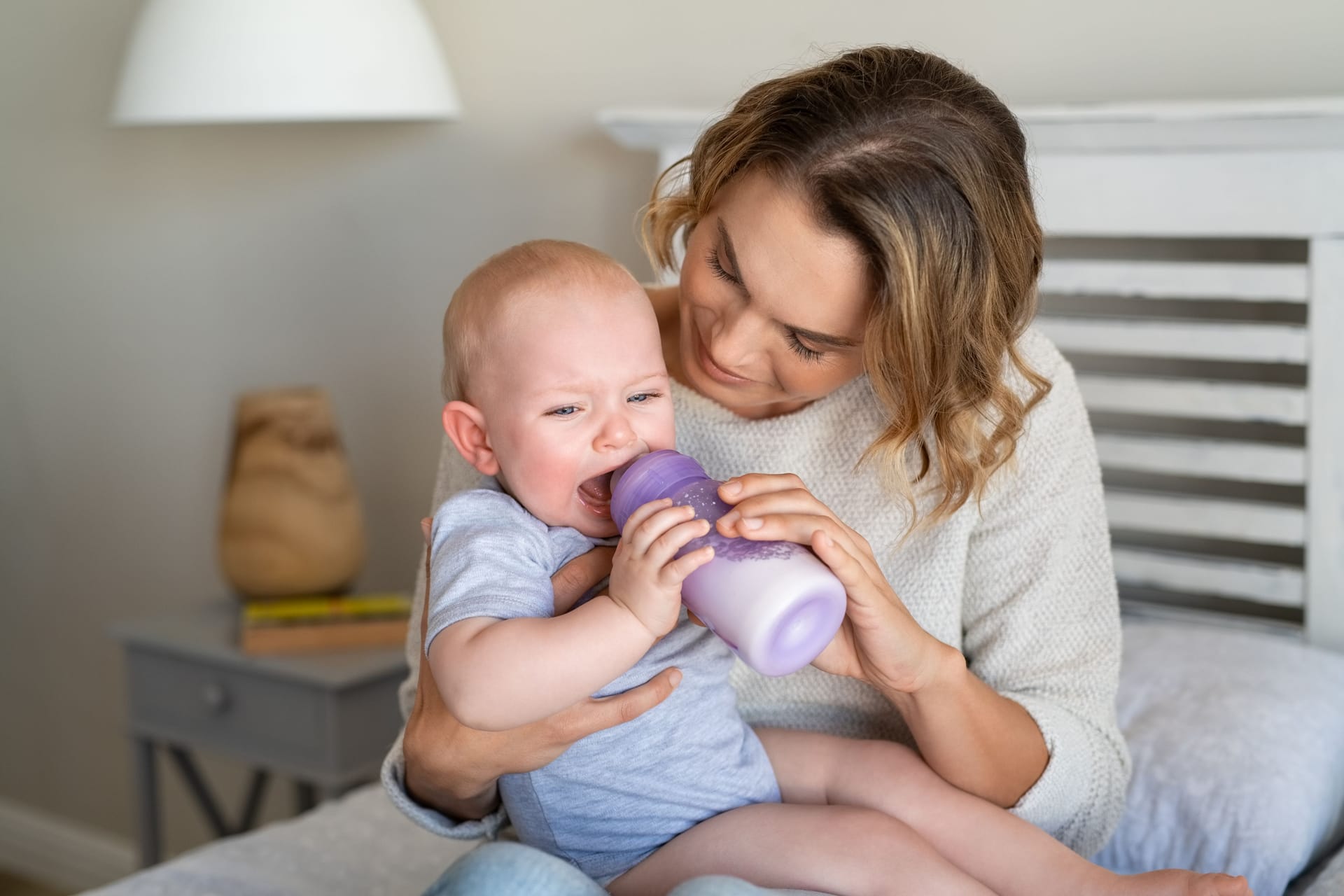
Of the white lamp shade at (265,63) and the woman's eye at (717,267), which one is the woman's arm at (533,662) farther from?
the white lamp shade at (265,63)

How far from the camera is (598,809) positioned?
42.2 inches

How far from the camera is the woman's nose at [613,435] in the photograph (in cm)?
103

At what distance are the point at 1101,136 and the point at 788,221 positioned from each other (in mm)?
795

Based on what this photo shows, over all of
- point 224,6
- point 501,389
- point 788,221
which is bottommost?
point 501,389

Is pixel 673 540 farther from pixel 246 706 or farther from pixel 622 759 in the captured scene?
pixel 246 706

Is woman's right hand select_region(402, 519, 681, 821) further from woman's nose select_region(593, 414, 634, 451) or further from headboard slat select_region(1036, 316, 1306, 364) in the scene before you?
headboard slat select_region(1036, 316, 1306, 364)

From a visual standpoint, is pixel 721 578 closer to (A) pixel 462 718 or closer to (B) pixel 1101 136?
(A) pixel 462 718

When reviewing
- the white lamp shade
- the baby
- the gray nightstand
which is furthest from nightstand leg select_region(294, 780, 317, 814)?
the baby

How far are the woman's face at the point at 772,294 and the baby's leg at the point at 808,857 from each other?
363 mm

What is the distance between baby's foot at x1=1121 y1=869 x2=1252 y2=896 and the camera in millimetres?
1033

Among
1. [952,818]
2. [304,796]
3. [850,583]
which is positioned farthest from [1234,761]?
[304,796]

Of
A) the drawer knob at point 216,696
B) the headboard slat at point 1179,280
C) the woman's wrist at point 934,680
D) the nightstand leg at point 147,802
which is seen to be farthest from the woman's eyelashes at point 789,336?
the nightstand leg at point 147,802

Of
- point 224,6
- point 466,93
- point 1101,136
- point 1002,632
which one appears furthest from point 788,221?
point 466,93

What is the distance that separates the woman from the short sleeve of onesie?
0.03 m
